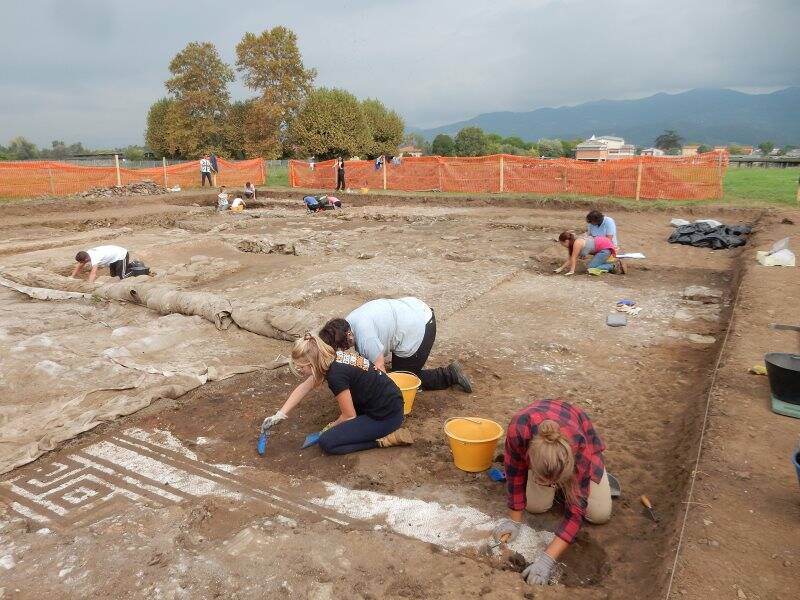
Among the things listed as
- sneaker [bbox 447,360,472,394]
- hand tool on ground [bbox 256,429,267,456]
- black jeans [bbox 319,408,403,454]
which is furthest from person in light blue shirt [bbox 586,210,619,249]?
hand tool on ground [bbox 256,429,267,456]

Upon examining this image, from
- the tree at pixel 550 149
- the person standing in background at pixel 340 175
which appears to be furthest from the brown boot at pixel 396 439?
the tree at pixel 550 149

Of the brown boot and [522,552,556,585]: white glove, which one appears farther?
the brown boot

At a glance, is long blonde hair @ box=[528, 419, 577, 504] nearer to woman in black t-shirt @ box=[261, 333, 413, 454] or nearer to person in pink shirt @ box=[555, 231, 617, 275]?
woman in black t-shirt @ box=[261, 333, 413, 454]

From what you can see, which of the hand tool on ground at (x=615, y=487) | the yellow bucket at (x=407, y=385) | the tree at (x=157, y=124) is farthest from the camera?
the tree at (x=157, y=124)

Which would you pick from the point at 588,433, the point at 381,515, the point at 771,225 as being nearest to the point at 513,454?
the point at 588,433

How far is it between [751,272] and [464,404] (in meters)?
5.16

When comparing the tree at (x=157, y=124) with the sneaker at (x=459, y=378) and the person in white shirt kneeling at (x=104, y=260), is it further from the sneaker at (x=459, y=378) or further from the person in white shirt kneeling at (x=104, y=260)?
the sneaker at (x=459, y=378)

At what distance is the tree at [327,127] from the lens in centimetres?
3441

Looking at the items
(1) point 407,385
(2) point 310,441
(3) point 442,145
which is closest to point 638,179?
(1) point 407,385

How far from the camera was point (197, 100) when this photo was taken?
117 feet

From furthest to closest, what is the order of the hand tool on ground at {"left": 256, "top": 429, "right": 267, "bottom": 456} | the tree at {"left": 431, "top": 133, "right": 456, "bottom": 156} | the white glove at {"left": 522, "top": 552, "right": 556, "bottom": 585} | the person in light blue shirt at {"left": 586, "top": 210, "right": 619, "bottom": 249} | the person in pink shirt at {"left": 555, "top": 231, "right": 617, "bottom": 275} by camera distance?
the tree at {"left": 431, "top": 133, "right": 456, "bottom": 156}
the person in light blue shirt at {"left": 586, "top": 210, "right": 619, "bottom": 249}
the person in pink shirt at {"left": 555, "top": 231, "right": 617, "bottom": 275}
the hand tool on ground at {"left": 256, "top": 429, "right": 267, "bottom": 456}
the white glove at {"left": 522, "top": 552, "right": 556, "bottom": 585}

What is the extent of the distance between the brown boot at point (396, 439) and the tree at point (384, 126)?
4231 centimetres

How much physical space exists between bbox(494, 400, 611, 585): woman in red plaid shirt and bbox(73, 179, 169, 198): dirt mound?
20.4m

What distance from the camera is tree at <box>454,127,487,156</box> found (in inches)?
2564
